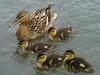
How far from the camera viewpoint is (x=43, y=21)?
9180mm

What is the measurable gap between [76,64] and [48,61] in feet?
1.73

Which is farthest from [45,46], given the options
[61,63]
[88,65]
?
[88,65]

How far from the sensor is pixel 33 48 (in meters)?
8.16

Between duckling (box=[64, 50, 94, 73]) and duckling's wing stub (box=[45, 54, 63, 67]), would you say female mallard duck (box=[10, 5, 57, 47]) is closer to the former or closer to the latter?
duckling's wing stub (box=[45, 54, 63, 67])

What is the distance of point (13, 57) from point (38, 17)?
125 centimetres

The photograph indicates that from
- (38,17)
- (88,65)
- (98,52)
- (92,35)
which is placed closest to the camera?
(88,65)

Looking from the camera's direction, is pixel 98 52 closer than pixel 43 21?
Yes

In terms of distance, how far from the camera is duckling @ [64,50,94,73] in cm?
740

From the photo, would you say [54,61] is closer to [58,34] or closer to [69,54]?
[69,54]

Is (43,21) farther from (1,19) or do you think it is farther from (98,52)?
(98,52)

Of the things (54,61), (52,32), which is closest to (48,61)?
(54,61)

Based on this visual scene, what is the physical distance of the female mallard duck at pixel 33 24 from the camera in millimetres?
8906

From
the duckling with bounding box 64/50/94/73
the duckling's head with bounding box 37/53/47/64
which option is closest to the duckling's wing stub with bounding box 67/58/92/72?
the duckling with bounding box 64/50/94/73

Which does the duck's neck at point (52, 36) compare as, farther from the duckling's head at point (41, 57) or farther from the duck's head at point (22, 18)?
the duckling's head at point (41, 57)
